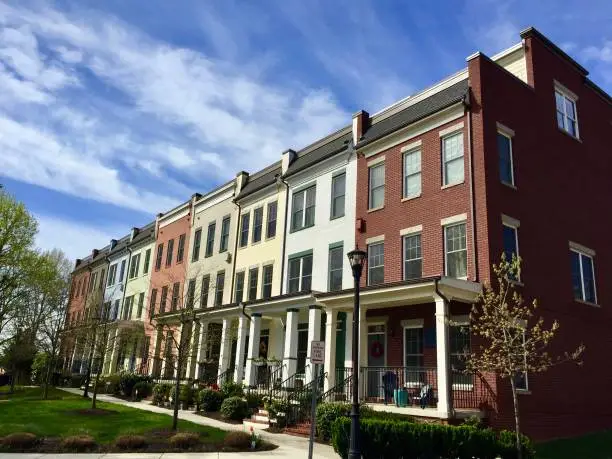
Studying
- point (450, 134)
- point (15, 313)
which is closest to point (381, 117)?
point (450, 134)

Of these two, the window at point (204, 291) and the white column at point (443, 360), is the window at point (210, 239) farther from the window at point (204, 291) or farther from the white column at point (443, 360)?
the white column at point (443, 360)

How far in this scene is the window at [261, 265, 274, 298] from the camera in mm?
25552

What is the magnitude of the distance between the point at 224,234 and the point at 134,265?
14310 mm

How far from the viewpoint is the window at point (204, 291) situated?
Answer: 1173 inches

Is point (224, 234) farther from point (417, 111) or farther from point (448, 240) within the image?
point (448, 240)

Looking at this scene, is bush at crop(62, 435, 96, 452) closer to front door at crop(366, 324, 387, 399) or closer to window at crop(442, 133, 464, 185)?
front door at crop(366, 324, 387, 399)

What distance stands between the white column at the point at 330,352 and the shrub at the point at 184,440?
5.49 meters

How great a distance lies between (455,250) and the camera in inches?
683

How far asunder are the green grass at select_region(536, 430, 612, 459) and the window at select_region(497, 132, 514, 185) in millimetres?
8224

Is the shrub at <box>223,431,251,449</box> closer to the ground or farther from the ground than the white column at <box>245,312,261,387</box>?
closer to the ground

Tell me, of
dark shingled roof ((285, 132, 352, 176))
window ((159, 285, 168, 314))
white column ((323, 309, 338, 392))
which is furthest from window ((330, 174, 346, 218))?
window ((159, 285, 168, 314))

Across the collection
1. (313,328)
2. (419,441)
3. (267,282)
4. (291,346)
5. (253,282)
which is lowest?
(419,441)

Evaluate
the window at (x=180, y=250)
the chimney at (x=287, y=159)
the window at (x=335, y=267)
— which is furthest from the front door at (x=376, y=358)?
the window at (x=180, y=250)

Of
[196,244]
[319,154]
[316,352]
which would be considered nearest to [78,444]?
[316,352]
